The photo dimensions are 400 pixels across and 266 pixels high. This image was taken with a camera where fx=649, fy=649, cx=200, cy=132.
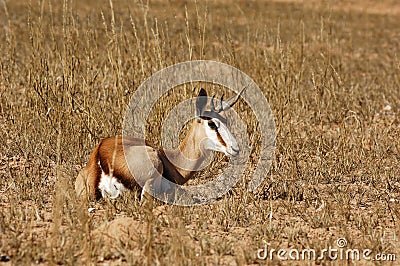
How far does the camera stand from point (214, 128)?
6.01 metres

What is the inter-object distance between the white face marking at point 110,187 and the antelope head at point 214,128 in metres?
0.97

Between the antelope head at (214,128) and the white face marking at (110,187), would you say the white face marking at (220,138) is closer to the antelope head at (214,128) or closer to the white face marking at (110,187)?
the antelope head at (214,128)

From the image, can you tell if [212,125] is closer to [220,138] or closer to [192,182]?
[220,138]

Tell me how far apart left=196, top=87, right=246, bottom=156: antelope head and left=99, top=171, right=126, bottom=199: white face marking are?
0.97 metres

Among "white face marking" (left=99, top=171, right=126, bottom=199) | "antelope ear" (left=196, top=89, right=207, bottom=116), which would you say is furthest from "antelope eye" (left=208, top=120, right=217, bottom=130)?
"white face marking" (left=99, top=171, right=126, bottom=199)

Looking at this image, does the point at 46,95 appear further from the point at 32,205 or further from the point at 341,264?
the point at 341,264

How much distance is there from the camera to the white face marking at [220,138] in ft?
19.4

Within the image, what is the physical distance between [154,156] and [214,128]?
65 cm

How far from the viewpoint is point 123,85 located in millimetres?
7824

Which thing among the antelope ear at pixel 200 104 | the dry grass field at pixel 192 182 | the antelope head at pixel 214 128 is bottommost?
the dry grass field at pixel 192 182

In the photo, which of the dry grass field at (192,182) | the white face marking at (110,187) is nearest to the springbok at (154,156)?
the white face marking at (110,187)

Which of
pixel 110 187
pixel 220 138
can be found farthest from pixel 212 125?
pixel 110 187

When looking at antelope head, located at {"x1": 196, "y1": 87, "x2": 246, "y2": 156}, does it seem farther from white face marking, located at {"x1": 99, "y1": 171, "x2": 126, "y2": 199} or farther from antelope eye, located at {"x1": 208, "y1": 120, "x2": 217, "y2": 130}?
white face marking, located at {"x1": 99, "y1": 171, "x2": 126, "y2": 199}

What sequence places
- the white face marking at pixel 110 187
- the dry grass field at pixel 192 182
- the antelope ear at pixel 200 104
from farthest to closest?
the antelope ear at pixel 200 104, the white face marking at pixel 110 187, the dry grass field at pixel 192 182
